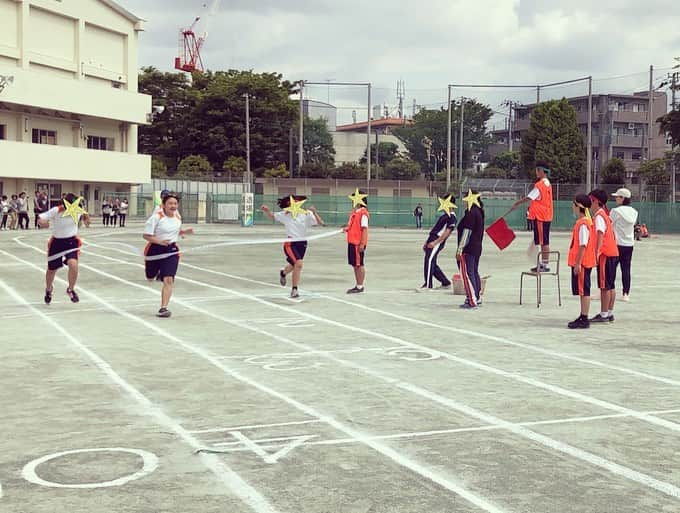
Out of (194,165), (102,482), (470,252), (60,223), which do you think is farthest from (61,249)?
(194,165)

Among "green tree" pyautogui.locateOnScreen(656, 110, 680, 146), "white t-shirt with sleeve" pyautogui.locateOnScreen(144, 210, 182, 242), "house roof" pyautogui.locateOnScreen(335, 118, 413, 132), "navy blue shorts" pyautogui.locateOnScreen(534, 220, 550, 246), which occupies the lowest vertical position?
"navy blue shorts" pyautogui.locateOnScreen(534, 220, 550, 246)

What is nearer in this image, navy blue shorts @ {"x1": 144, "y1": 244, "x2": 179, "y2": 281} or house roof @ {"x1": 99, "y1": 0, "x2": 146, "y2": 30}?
navy blue shorts @ {"x1": 144, "y1": 244, "x2": 179, "y2": 281}

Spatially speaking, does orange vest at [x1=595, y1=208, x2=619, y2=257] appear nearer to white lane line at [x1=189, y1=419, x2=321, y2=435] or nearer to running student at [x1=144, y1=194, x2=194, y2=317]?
running student at [x1=144, y1=194, x2=194, y2=317]

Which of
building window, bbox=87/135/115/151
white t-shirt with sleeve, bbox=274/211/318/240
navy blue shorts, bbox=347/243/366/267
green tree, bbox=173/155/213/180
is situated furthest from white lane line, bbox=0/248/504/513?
green tree, bbox=173/155/213/180

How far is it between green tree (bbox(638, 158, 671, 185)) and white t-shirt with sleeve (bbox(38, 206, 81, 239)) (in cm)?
6826

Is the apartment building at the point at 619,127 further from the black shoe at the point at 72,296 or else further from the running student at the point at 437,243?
the black shoe at the point at 72,296

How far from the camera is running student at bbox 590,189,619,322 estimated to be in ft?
43.7

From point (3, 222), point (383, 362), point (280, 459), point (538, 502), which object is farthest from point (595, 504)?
point (3, 222)

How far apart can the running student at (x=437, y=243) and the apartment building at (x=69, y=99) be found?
4394cm

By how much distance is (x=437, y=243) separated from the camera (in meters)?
17.7

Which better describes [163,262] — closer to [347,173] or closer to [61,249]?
[61,249]

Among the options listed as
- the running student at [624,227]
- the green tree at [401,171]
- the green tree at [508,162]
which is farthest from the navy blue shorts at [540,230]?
the green tree at [508,162]

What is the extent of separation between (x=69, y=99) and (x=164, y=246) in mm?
51996

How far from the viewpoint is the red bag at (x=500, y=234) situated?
17656mm
